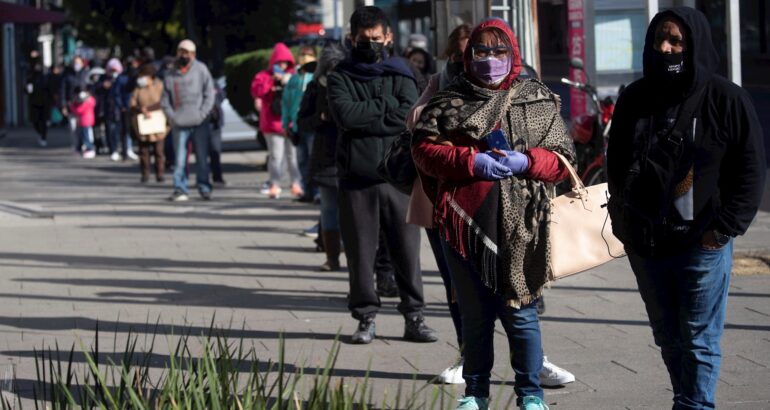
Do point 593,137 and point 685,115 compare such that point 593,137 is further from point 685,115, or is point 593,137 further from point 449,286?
point 685,115

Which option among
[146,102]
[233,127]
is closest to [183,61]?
[146,102]

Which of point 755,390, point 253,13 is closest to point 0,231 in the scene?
point 755,390

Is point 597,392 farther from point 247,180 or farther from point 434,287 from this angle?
point 247,180

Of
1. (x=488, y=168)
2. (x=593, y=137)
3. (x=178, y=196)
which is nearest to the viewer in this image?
(x=488, y=168)

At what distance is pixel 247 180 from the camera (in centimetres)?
1994

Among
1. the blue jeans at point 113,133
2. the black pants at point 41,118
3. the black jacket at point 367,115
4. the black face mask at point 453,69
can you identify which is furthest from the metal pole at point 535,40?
the black pants at point 41,118

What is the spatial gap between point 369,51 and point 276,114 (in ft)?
28.4

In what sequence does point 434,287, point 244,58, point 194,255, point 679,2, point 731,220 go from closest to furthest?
point 731,220 → point 434,287 → point 679,2 → point 194,255 → point 244,58

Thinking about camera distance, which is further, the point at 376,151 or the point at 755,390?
the point at 376,151

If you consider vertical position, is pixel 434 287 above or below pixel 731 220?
below

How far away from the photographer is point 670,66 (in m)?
4.75

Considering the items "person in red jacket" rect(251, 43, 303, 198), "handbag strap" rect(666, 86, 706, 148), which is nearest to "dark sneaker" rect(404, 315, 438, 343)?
"handbag strap" rect(666, 86, 706, 148)

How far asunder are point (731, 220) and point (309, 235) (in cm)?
827

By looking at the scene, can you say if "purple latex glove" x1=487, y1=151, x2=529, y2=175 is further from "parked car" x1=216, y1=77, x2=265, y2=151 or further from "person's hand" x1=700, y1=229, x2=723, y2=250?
"parked car" x1=216, y1=77, x2=265, y2=151
